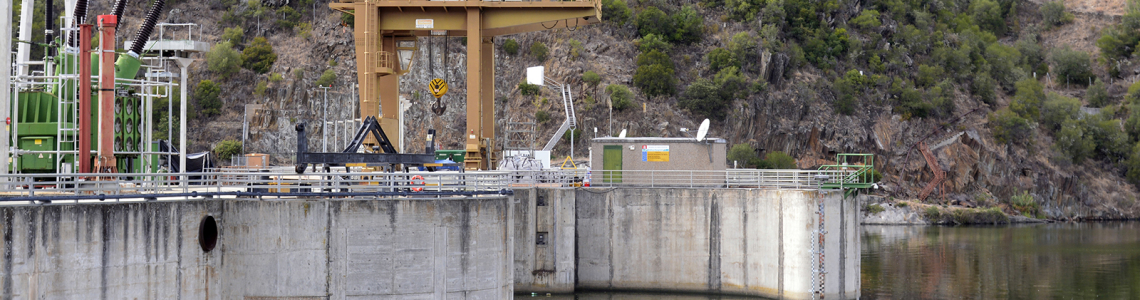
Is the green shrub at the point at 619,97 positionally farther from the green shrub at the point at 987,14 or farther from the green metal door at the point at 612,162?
the green shrub at the point at 987,14

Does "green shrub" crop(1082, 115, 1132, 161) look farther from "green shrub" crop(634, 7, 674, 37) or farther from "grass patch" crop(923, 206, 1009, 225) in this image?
"green shrub" crop(634, 7, 674, 37)

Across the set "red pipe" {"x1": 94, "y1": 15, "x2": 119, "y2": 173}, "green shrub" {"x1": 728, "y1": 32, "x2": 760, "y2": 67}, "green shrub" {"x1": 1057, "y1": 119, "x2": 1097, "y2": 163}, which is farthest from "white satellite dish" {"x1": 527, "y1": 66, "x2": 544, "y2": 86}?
"green shrub" {"x1": 1057, "y1": 119, "x2": 1097, "y2": 163}

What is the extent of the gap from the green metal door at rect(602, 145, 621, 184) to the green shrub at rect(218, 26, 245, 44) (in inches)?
2665

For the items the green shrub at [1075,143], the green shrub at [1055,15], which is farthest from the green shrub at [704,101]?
the green shrub at [1055,15]

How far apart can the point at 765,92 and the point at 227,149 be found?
1801 inches

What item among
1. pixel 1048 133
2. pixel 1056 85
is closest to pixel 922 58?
pixel 1048 133

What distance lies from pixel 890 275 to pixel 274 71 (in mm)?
64110

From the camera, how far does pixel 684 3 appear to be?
10825cm

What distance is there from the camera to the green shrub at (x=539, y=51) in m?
95.6

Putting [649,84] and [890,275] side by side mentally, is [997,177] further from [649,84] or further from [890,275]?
[890,275]

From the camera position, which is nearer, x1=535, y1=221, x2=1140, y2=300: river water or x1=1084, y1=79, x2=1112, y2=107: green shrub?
x1=535, y1=221, x2=1140, y2=300: river water

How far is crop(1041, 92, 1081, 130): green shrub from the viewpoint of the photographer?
112m

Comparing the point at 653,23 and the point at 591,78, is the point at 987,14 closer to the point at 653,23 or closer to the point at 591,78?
the point at 653,23

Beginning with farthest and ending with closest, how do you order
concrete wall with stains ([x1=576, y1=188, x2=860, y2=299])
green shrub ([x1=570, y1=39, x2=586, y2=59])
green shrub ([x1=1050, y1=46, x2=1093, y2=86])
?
1. green shrub ([x1=1050, y1=46, x2=1093, y2=86])
2. green shrub ([x1=570, y1=39, x2=586, y2=59])
3. concrete wall with stains ([x1=576, y1=188, x2=860, y2=299])
